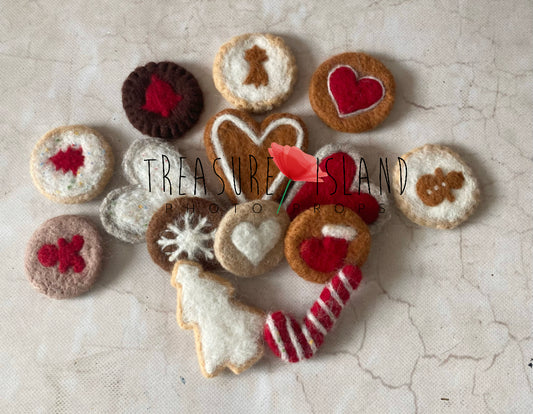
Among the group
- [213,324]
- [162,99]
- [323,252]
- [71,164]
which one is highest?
[162,99]

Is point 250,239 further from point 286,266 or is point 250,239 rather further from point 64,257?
point 64,257

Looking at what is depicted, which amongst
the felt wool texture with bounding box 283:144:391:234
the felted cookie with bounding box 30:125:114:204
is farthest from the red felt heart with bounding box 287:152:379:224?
the felted cookie with bounding box 30:125:114:204

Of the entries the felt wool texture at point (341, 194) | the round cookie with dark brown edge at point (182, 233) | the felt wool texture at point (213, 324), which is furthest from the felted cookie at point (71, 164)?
the felt wool texture at point (341, 194)

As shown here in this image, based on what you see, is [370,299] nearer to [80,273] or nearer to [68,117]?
[80,273]

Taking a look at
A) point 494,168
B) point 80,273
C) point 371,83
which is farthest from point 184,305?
point 494,168

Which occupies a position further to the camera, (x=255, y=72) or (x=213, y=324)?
(x=255, y=72)

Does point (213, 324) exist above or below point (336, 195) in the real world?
below

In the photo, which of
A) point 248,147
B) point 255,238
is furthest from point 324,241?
point 248,147

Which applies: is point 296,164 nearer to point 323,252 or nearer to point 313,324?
point 323,252
